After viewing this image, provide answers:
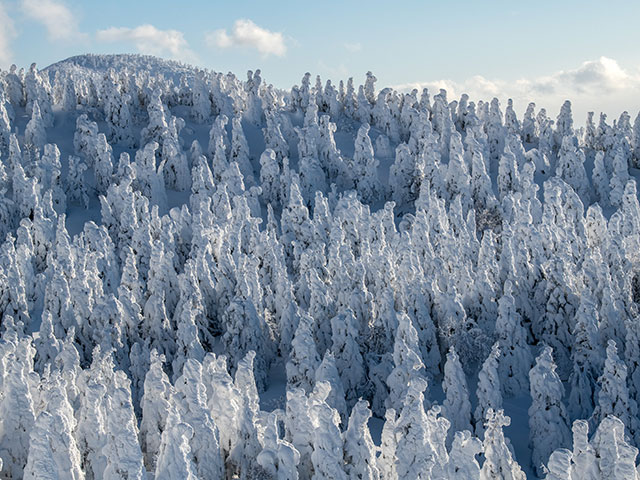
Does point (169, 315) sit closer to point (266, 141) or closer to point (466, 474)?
point (466, 474)

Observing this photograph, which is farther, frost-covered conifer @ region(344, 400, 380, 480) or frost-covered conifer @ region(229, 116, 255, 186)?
frost-covered conifer @ region(229, 116, 255, 186)

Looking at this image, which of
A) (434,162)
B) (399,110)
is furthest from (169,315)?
(399,110)

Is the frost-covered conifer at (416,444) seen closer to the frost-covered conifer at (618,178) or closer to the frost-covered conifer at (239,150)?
the frost-covered conifer at (239,150)

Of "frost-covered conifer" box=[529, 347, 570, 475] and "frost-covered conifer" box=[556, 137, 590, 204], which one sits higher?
"frost-covered conifer" box=[556, 137, 590, 204]

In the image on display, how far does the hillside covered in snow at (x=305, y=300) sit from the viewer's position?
23.9m

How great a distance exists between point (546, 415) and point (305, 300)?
1841 centimetres

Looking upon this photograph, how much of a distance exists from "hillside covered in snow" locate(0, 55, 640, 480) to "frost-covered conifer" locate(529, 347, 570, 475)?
0.10 m

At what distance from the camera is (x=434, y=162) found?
225 feet

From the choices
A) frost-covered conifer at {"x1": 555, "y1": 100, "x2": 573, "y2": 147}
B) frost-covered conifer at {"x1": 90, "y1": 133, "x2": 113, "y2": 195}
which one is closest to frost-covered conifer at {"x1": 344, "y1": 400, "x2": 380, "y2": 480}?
frost-covered conifer at {"x1": 90, "y1": 133, "x2": 113, "y2": 195}

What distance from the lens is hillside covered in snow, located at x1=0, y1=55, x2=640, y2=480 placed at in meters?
23.9

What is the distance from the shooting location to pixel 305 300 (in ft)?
145

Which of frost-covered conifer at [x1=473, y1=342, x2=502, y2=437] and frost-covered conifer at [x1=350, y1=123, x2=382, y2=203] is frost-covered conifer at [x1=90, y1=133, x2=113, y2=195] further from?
frost-covered conifer at [x1=473, y1=342, x2=502, y2=437]

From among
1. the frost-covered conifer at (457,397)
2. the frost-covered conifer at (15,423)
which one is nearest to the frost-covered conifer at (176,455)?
the frost-covered conifer at (15,423)

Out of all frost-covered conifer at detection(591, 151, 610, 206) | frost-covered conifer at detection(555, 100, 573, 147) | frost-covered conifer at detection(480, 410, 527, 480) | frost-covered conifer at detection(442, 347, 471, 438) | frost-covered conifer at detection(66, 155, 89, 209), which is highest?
frost-covered conifer at detection(555, 100, 573, 147)
